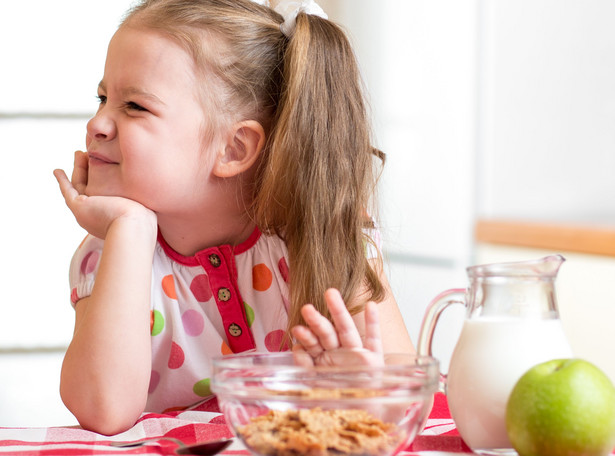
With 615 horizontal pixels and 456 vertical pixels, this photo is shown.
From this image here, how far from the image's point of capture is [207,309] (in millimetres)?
1413

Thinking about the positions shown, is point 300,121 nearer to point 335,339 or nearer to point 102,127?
point 102,127

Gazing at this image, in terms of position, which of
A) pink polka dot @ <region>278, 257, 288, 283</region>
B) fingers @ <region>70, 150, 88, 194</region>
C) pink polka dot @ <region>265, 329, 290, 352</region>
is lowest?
pink polka dot @ <region>265, 329, 290, 352</region>

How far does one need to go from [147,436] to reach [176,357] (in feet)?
1.89

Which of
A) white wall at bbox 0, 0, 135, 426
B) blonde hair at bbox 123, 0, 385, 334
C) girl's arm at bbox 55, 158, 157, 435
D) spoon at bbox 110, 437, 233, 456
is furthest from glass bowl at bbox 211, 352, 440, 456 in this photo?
white wall at bbox 0, 0, 135, 426

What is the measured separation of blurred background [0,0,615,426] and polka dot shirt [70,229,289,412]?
45.9 inches

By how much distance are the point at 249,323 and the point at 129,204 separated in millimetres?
335

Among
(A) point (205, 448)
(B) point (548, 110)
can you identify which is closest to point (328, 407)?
(A) point (205, 448)

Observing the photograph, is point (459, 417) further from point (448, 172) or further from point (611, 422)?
point (448, 172)

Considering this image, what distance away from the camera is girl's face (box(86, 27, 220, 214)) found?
1211 mm

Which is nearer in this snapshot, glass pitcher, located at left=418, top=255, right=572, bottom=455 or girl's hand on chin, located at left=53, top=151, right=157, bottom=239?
glass pitcher, located at left=418, top=255, right=572, bottom=455

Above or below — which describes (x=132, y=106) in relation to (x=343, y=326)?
above

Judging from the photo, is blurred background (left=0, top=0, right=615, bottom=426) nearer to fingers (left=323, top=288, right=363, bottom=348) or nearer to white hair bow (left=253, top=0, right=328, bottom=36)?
white hair bow (left=253, top=0, right=328, bottom=36)

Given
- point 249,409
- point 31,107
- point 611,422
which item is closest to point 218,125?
point 249,409

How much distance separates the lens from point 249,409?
0.63 meters
